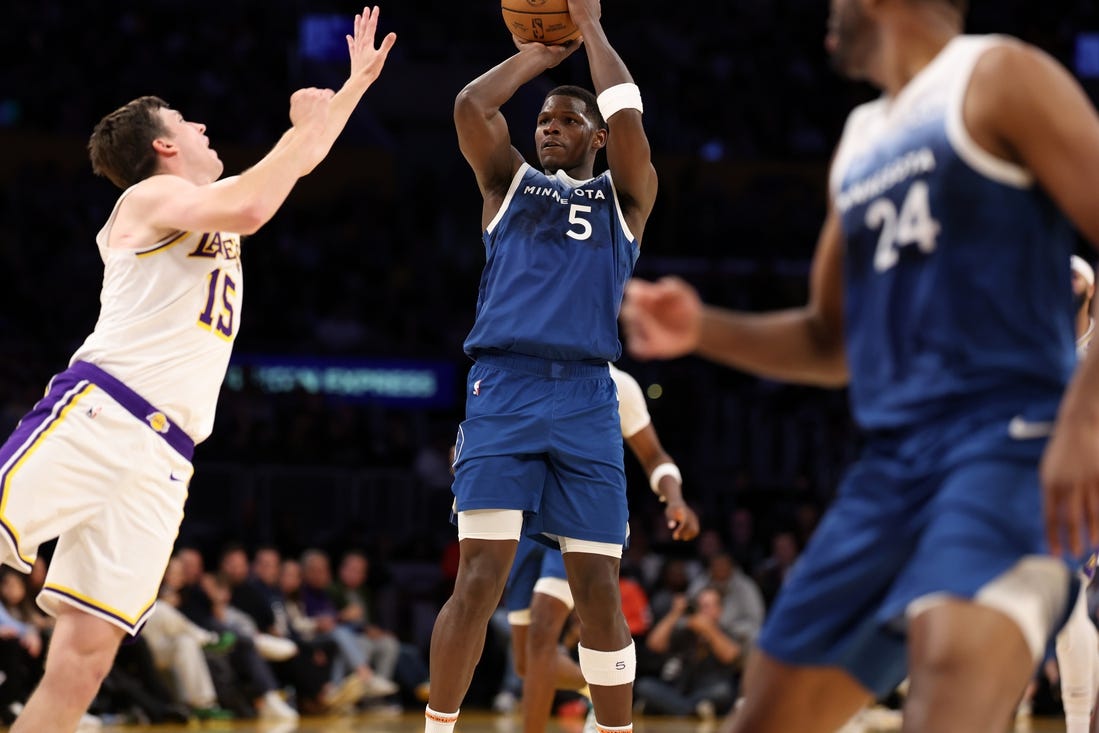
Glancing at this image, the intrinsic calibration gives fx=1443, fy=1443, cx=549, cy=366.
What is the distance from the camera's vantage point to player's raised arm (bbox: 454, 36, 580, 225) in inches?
239

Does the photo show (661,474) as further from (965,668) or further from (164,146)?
(965,668)

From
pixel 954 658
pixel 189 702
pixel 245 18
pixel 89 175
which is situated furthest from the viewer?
pixel 245 18

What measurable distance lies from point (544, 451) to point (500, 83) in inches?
61.9

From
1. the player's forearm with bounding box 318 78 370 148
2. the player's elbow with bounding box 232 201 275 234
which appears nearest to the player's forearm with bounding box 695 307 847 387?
the player's elbow with bounding box 232 201 275 234

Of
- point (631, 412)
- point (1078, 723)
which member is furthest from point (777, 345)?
point (631, 412)

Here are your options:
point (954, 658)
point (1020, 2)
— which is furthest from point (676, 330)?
point (1020, 2)

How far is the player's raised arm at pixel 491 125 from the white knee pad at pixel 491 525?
1257 mm

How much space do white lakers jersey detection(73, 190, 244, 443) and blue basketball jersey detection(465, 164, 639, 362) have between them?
4.12 ft

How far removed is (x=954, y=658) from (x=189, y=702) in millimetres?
10000

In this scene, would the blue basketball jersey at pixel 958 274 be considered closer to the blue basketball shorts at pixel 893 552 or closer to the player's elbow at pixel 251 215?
the blue basketball shorts at pixel 893 552

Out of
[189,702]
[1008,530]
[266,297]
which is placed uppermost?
[1008,530]

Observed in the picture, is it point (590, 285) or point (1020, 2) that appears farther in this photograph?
point (1020, 2)

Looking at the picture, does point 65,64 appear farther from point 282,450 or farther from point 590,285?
point 590,285

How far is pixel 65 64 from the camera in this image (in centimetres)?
2091
